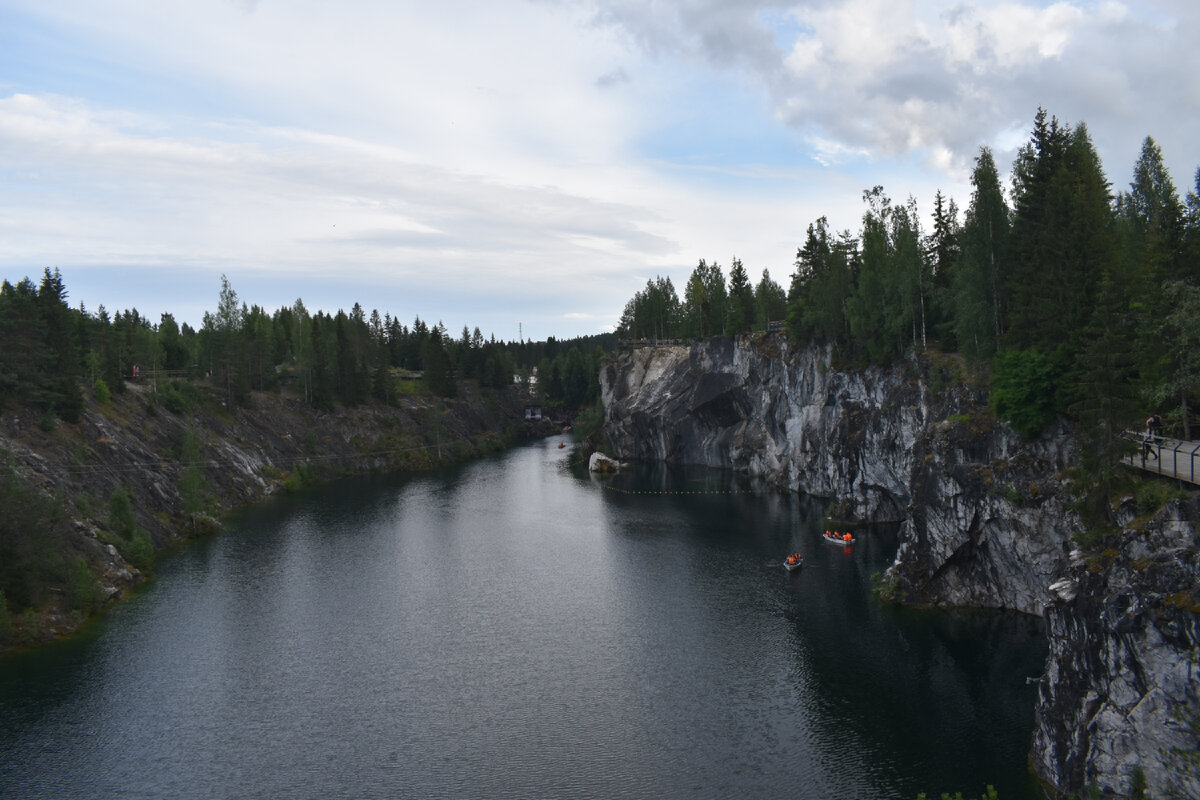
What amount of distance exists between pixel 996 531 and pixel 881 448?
97.6ft

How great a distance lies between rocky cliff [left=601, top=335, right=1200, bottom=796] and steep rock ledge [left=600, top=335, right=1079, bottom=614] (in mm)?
140

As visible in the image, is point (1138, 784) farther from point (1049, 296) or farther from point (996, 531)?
point (1049, 296)

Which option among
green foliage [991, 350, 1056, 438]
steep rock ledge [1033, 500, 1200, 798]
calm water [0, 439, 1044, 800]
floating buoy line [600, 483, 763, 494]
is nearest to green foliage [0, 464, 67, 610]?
calm water [0, 439, 1044, 800]

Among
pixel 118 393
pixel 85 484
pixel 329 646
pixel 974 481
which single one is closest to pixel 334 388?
pixel 118 393

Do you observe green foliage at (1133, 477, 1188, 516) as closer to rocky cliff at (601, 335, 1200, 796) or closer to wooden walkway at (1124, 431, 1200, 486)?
wooden walkway at (1124, 431, 1200, 486)

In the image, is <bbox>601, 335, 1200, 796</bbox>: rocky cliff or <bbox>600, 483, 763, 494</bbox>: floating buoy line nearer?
<bbox>601, 335, 1200, 796</bbox>: rocky cliff

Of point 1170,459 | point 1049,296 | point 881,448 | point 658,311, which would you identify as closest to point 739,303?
point 658,311

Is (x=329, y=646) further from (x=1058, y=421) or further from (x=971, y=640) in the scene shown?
(x=1058, y=421)

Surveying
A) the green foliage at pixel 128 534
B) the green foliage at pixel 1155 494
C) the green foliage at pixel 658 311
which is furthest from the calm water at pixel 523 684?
the green foliage at pixel 658 311

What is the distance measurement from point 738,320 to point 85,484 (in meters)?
90.2

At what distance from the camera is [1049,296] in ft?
165

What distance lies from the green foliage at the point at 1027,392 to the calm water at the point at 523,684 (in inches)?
510

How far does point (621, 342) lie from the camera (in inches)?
6476

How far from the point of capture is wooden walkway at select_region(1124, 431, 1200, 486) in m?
32.4
